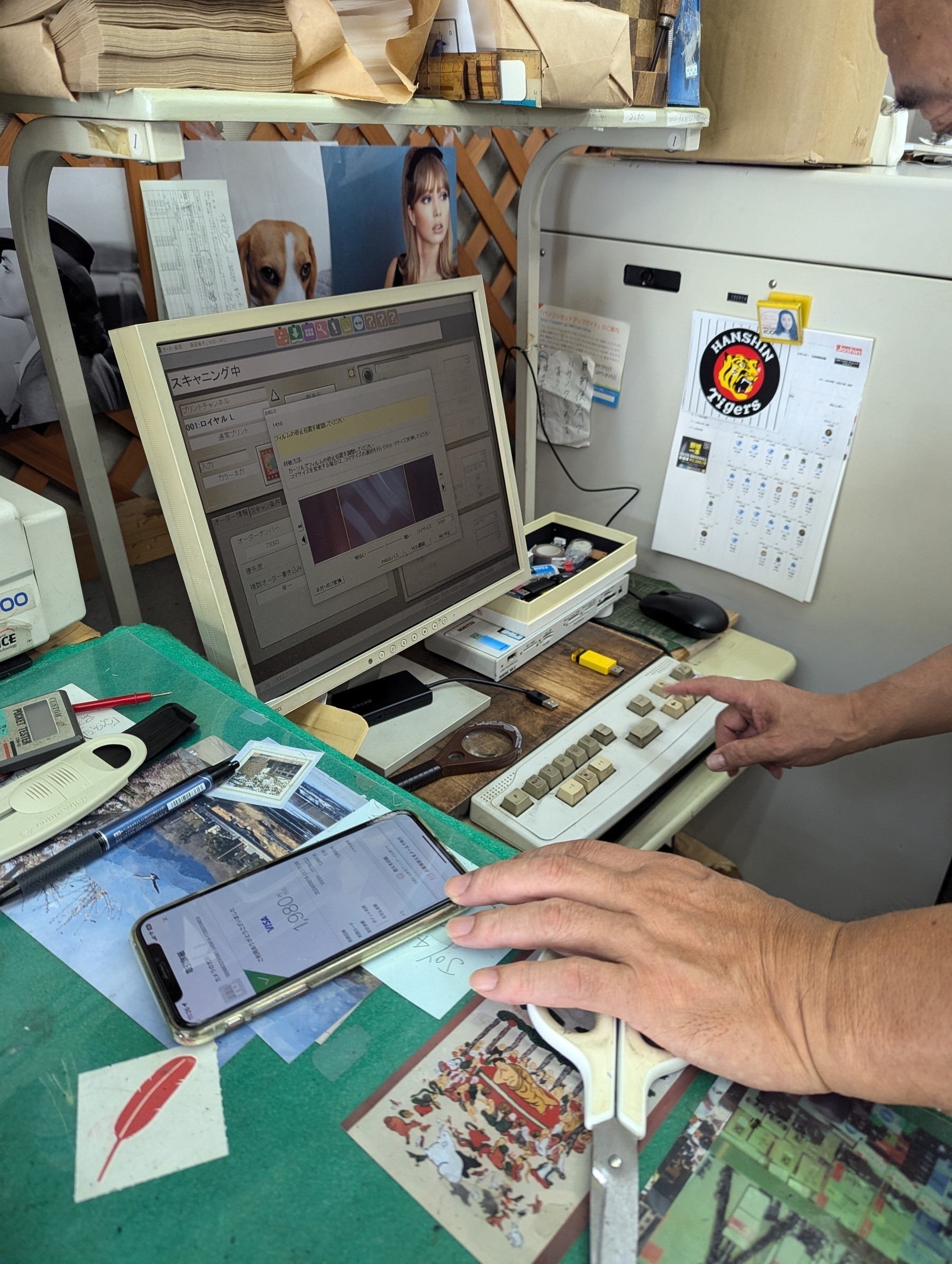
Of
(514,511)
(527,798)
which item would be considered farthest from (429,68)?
(527,798)

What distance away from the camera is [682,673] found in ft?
3.64

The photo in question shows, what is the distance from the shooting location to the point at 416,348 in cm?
90

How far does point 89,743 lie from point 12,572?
169 mm

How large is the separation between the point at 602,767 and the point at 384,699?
0.27 m

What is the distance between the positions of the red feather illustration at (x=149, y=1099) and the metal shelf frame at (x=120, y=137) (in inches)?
22.1

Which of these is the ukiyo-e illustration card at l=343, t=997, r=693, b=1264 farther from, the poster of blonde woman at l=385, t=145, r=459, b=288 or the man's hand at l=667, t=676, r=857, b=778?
the poster of blonde woman at l=385, t=145, r=459, b=288

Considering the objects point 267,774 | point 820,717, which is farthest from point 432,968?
point 820,717

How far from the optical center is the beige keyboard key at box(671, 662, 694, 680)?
3.62 ft

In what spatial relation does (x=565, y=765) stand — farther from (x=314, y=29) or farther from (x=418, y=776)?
(x=314, y=29)

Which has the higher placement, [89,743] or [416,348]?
[416,348]

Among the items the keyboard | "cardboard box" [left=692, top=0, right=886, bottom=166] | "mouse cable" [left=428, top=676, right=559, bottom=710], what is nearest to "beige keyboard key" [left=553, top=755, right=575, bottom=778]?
the keyboard

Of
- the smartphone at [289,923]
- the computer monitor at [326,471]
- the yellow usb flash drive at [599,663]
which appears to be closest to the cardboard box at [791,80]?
the computer monitor at [326,471]

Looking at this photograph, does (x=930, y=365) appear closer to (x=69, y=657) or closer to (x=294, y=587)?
(x=294, y=587)

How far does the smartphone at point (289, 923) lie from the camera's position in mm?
470
